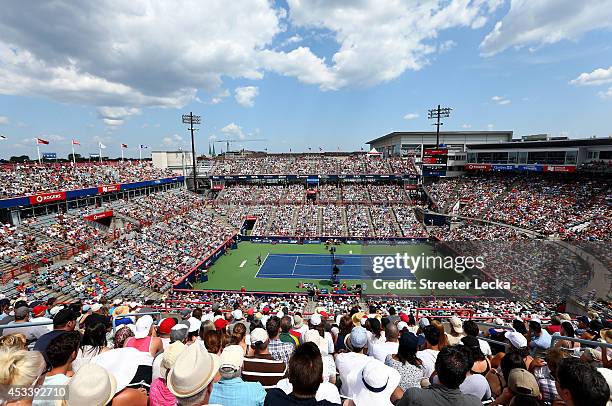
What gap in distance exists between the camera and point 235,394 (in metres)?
2.88

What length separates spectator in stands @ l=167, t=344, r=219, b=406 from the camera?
255cm

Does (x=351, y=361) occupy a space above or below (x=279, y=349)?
above

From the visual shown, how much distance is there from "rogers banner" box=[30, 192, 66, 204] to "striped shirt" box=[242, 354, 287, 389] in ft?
99.8

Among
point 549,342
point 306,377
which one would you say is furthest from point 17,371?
point 549,342

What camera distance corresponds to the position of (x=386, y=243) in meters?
35.9

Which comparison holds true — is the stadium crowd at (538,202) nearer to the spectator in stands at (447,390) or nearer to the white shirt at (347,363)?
the white shirt at (347,363)

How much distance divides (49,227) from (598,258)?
127 ft

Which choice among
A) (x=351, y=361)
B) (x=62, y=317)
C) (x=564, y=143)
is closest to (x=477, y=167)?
(x=564, y=143)

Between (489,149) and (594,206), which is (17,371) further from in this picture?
(489,149)

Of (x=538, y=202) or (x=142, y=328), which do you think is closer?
(x=142, y=328)

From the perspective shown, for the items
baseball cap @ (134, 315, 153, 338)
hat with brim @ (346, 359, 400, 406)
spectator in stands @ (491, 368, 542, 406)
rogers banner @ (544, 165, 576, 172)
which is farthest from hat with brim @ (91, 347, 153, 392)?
rogers banner @ (544, 165, 576, 172)

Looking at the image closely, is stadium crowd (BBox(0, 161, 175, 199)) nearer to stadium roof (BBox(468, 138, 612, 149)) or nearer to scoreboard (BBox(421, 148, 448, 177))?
scoreboard (BBox(421, 148, 448, 177))

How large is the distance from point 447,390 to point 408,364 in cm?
131

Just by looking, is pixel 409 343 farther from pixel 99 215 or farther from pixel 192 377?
pixel 99 215
